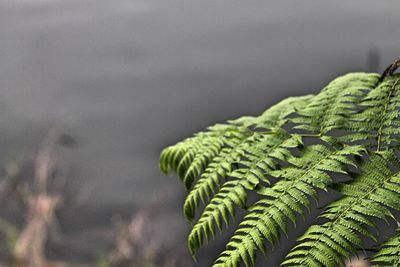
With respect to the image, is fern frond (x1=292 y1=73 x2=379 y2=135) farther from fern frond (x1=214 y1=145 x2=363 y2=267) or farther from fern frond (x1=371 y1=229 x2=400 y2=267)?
fern frond (x1=371 y1=229 x2=400 y2=267)

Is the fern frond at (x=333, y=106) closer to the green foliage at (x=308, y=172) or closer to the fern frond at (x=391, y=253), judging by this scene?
the green foliage at (x=308, y=172)

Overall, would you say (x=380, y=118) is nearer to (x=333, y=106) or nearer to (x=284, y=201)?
(x=333, y=106)

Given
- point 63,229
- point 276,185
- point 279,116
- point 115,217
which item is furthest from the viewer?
point 63,229

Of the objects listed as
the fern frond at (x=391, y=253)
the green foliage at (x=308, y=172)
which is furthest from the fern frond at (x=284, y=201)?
the fern frond at (x=391, y=253)

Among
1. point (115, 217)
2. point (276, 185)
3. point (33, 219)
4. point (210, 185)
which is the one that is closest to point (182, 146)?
point (210, 185)

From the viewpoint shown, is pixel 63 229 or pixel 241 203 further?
pixel 63 229

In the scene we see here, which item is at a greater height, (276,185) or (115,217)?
(276,185)

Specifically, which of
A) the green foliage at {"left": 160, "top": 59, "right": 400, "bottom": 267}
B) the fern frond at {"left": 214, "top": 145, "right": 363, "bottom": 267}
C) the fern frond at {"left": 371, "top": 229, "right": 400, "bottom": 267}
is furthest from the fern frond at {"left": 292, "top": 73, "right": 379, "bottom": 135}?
the fern frond at {"left": 371, "top": 229, "right": 400, "bottom": 267}

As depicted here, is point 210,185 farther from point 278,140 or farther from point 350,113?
point 350,113

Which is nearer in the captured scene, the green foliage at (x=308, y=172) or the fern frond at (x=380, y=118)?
the green foliage at (x=308, y=172)
